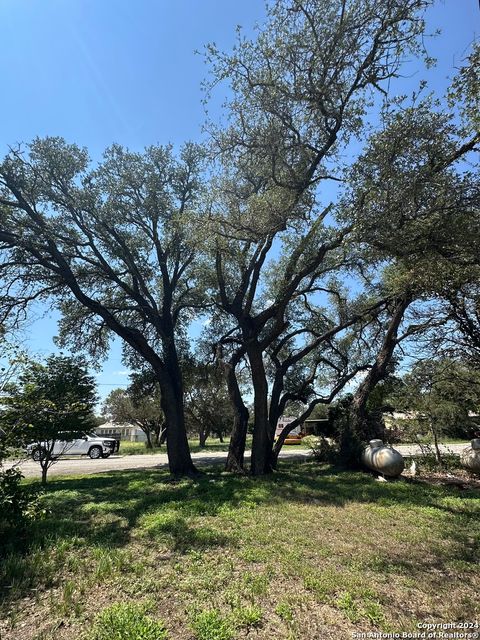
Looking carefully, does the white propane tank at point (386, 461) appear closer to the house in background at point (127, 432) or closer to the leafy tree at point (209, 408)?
the leafy tree at point (209, 408)

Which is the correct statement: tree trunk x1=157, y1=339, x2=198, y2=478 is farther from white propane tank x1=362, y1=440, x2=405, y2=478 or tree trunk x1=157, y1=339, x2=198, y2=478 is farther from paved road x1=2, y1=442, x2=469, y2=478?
white propane tank x1=362, y1=440, x2=405, y2=478

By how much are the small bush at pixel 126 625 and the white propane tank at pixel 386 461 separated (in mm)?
8630

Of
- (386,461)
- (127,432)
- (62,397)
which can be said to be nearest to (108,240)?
(62,397)

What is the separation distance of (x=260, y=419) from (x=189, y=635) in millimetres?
8680

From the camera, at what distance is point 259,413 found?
11625 millimetres

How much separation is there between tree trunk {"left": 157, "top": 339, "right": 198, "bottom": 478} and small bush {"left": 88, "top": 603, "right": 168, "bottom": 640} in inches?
350

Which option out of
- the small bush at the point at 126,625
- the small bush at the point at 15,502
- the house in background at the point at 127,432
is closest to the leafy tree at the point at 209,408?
the small bush at the point at 15,502

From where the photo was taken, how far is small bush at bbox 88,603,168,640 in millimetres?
3035

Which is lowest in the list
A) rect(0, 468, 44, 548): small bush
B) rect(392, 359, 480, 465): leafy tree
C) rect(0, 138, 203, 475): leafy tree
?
rect(0, 468, 44, 548): small bush

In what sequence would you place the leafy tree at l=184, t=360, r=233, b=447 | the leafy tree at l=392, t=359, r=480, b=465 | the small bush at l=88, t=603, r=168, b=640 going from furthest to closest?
the leafy tree at l=184, t=360, r=233, b=447 → the leafy tree at l=392, t=359, r=480, b=465 → the small bush at l=88, t=603, r=168, b=640

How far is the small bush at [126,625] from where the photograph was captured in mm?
3035

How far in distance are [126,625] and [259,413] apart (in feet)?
28.2

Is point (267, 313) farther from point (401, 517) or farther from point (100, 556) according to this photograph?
point (100, 556)

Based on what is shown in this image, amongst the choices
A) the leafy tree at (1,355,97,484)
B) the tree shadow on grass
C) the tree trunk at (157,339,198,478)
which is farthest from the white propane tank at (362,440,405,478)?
the leafy tree at (1,355,97,484)
